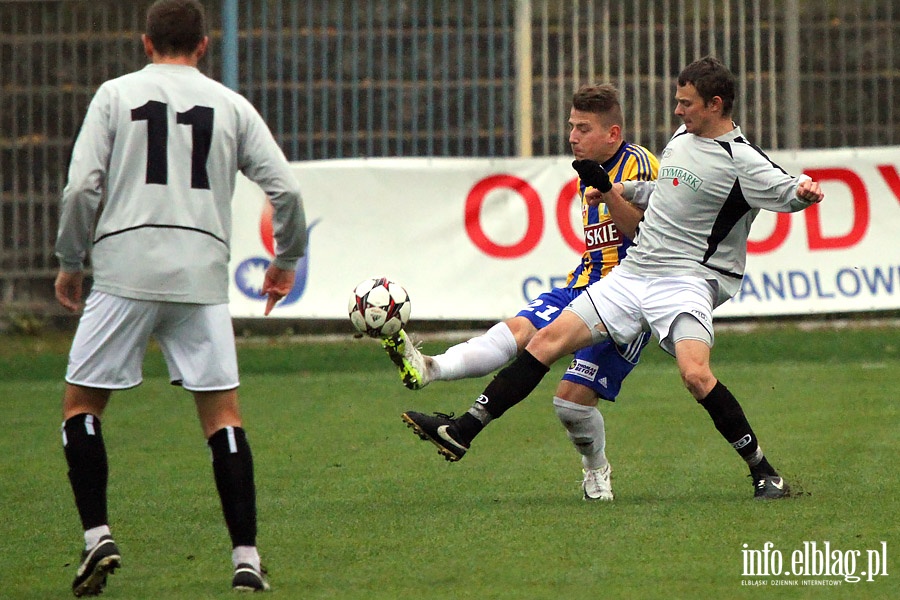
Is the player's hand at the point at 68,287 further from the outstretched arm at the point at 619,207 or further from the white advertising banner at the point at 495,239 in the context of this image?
the white advertising banner at the point at 495,239

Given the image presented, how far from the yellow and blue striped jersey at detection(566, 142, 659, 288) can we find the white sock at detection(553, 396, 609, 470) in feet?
2.00

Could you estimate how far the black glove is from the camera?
6.44 metres

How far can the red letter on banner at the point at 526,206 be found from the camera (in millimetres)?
13375

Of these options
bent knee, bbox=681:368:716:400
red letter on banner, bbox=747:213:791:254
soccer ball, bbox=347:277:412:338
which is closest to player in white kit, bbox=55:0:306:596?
soccer ball, bbox=347:277:412:338

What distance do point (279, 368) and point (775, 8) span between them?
233 inches

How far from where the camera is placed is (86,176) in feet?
15.4

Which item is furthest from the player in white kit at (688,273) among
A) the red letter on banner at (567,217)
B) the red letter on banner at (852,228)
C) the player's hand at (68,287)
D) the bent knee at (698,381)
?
the red letter on banner at (852,228)

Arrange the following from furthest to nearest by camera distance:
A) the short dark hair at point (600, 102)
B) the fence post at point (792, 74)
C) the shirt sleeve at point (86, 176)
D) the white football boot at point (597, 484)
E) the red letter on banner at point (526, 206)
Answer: the fence post at point (792, 74) → the red letter on banner at point (526, 206) → the short dark hair at point (600, 102) → the white football boot at point (597, 484) → the shirt sleeve at point (86, 176)

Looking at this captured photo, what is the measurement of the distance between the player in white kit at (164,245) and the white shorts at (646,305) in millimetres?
1979

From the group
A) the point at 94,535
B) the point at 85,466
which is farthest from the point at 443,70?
the point at 94,535

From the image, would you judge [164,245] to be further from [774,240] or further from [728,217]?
[774,240]

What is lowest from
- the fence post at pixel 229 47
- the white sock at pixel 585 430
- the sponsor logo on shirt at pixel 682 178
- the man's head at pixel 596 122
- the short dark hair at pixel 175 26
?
the white sock at pixel 585 430

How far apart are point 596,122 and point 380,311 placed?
52.2 inches

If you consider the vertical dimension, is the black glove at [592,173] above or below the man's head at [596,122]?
below
